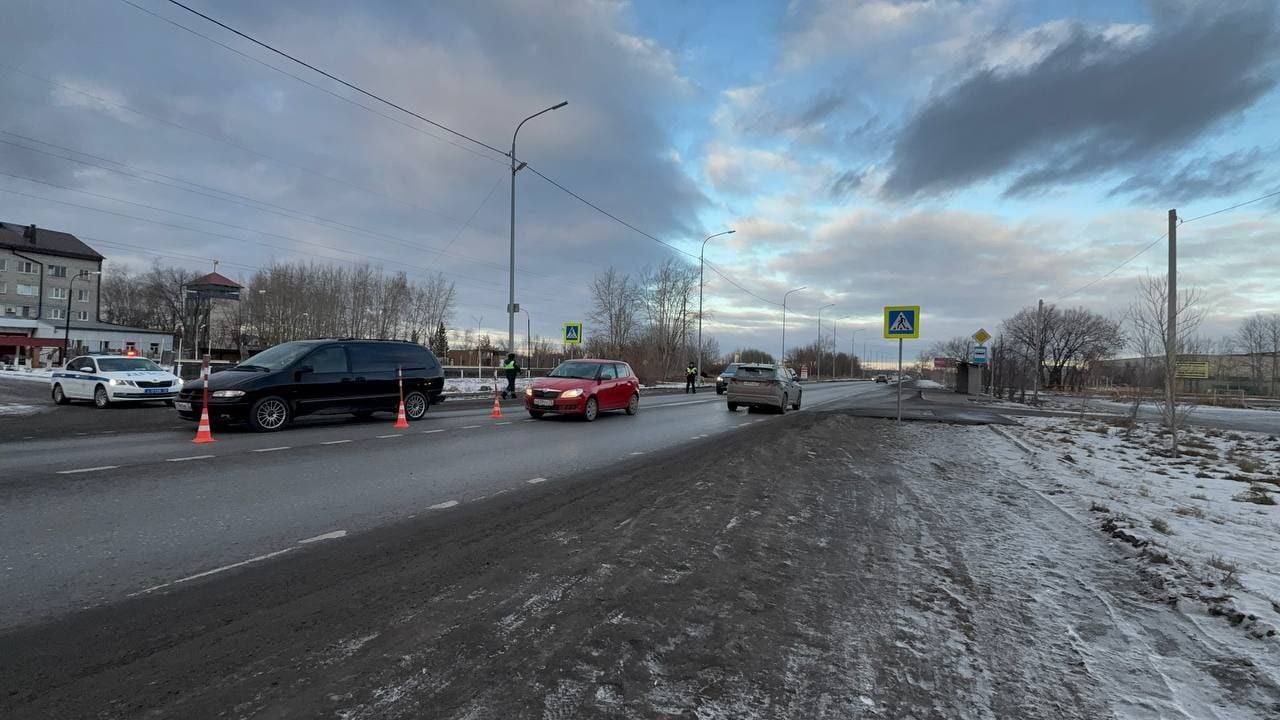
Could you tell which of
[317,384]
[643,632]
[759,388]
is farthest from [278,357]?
A: [759,388]

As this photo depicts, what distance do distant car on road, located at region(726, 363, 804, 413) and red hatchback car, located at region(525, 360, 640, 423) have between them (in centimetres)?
404

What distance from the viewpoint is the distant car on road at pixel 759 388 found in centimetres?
1991

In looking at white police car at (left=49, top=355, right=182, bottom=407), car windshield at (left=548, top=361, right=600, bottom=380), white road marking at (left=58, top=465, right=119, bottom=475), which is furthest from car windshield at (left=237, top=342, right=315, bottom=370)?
white police car at (left=49, top=355, right=182, bottom=407)

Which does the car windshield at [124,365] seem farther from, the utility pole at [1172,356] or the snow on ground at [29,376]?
the utility pole at [1172,356]

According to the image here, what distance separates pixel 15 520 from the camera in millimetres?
5141

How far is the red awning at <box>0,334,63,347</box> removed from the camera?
61750mm

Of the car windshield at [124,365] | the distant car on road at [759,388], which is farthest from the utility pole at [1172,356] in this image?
the car windshield at [124,365]

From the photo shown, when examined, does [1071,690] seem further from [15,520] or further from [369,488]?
[15,520]

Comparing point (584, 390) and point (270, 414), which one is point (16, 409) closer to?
point (270, 414)

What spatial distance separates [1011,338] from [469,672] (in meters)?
93.8

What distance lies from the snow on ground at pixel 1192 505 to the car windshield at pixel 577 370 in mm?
10047

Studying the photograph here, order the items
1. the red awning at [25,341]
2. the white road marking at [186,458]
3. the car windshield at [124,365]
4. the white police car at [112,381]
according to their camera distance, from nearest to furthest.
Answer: the white road marking at [186,458] → the white police car at [112,381] → the car windshield at [124,365] → the red awning at [25,341]

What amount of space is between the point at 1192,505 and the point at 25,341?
296 ft

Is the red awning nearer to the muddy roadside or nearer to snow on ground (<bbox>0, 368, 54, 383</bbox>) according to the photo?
snow on ground (<bbox>0, 368, 54, 383</bbox>)
